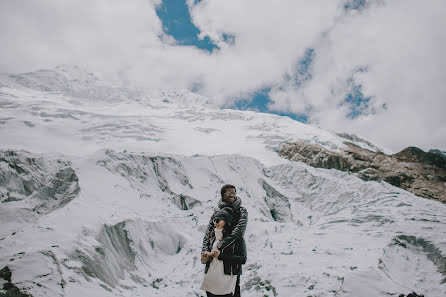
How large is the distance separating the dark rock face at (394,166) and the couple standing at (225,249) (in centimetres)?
4274

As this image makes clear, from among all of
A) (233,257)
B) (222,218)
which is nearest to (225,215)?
(222,218)

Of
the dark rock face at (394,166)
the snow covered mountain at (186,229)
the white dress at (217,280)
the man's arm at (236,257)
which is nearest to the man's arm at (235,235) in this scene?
the man's arm at (236,257)

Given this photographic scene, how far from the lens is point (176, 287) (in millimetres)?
7980

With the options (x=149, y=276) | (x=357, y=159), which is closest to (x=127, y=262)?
(x=149, y=276)

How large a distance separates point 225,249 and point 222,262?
18 cm

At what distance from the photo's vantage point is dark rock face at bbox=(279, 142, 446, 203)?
42.2m

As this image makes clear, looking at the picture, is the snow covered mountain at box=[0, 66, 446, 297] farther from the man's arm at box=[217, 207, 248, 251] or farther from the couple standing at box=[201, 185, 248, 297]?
the man's arm at box=[217, 207, 248, 251]

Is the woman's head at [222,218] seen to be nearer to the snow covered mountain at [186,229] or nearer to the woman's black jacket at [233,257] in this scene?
the woman's black jacket at [233,257]

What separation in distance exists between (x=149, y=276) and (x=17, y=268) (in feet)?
15.1

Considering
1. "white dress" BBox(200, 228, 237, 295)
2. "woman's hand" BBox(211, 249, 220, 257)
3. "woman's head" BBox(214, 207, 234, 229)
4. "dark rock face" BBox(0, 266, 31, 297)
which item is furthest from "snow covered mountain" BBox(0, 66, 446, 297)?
"woman's head" BBox(214, 207, 234, 229)

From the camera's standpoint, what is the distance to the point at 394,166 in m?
48.6

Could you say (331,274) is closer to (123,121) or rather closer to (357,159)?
(357,159)

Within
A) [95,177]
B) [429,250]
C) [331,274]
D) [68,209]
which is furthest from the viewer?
[95,177]

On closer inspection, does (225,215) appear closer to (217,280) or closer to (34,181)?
(217,280)
